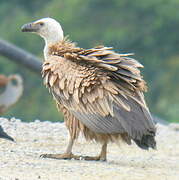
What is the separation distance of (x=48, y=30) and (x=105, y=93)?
1.41m

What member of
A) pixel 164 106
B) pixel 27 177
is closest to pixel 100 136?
pixel 27 177

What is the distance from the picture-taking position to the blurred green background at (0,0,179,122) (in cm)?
3316

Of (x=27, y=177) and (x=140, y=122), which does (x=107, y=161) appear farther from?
(x=27, y=177)

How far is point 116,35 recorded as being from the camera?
1330 inches

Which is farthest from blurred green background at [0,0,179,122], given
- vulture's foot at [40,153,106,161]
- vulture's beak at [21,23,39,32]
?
vulture's foot at [40,153,106,161]

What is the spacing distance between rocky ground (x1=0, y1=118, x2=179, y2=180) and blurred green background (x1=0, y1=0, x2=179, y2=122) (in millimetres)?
19283

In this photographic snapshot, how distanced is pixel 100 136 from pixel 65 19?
84.0 ft

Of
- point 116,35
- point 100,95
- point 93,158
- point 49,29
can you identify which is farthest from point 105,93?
point 116,35

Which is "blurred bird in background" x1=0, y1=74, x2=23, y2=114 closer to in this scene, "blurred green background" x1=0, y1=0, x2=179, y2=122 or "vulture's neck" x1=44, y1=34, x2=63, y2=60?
"blurred green background" x1=0, y1=0, x2=179, y2=122

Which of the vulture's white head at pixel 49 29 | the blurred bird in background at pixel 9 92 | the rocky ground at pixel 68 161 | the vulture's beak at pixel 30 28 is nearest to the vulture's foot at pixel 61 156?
the rocky ground at pixel 68 161

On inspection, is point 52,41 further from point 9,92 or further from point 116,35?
point 116,35

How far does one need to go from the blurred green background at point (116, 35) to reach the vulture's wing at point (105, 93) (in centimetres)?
2203

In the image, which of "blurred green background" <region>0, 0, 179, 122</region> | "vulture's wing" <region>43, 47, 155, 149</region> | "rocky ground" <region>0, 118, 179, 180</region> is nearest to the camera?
"rocky ground" <region>0, 118, 179, 180</region>

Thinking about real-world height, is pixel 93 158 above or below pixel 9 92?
below
